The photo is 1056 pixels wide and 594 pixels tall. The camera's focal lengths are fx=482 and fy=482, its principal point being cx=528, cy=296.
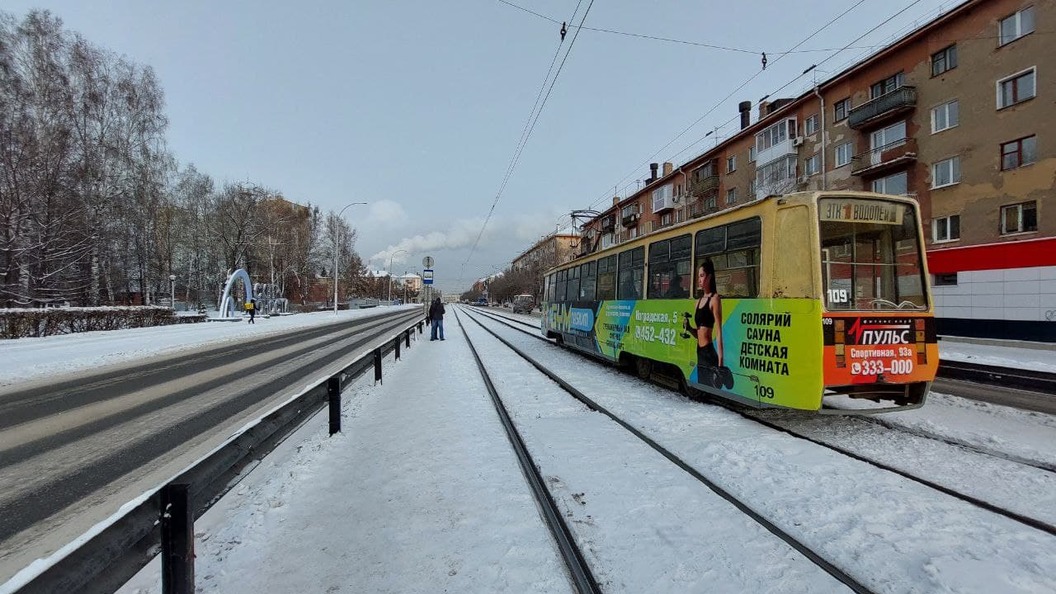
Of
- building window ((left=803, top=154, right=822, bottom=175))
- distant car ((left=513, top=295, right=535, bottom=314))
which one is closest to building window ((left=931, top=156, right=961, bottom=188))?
building window ((left=803, top=154, right=822, bottom=175))

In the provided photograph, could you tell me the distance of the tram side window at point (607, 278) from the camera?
10734 mm

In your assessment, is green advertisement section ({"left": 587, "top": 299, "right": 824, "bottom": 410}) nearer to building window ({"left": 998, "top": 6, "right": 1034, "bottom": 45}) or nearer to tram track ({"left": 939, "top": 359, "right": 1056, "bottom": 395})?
tram track ({"left": 939, "top": 359, "right": 1056, "bottom": 395})

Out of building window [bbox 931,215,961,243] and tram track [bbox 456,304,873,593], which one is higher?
building window [bbox 931,215,961,243]

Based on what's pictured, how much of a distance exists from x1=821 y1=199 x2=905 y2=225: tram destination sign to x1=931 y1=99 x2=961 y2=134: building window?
Result: 2130cm

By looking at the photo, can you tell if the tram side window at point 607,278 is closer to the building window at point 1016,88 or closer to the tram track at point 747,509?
the tram track at point 747,509

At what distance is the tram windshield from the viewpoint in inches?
225

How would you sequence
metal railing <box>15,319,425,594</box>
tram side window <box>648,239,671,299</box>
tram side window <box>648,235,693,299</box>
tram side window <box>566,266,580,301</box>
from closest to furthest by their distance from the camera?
metal railing <box>15,319,425,594</box> < tram side window <box>648,235,693,299</box> < tram side window <box>648,239,671,299</box> < tram side window <box>566,266,580,301</box>

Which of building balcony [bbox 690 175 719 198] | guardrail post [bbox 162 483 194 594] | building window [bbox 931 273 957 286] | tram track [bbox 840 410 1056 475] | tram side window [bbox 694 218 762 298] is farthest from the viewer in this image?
building balcony [bbox 690 175 719 198]

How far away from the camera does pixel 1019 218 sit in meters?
18.7

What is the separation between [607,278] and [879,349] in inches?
240

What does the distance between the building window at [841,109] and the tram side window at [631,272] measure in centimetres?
2361

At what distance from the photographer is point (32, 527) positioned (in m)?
3.65

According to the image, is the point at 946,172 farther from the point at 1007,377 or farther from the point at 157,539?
the point at 157,539

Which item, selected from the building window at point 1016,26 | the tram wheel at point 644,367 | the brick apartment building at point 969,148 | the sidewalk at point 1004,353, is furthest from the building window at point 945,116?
the tram wheel at point 644,367
